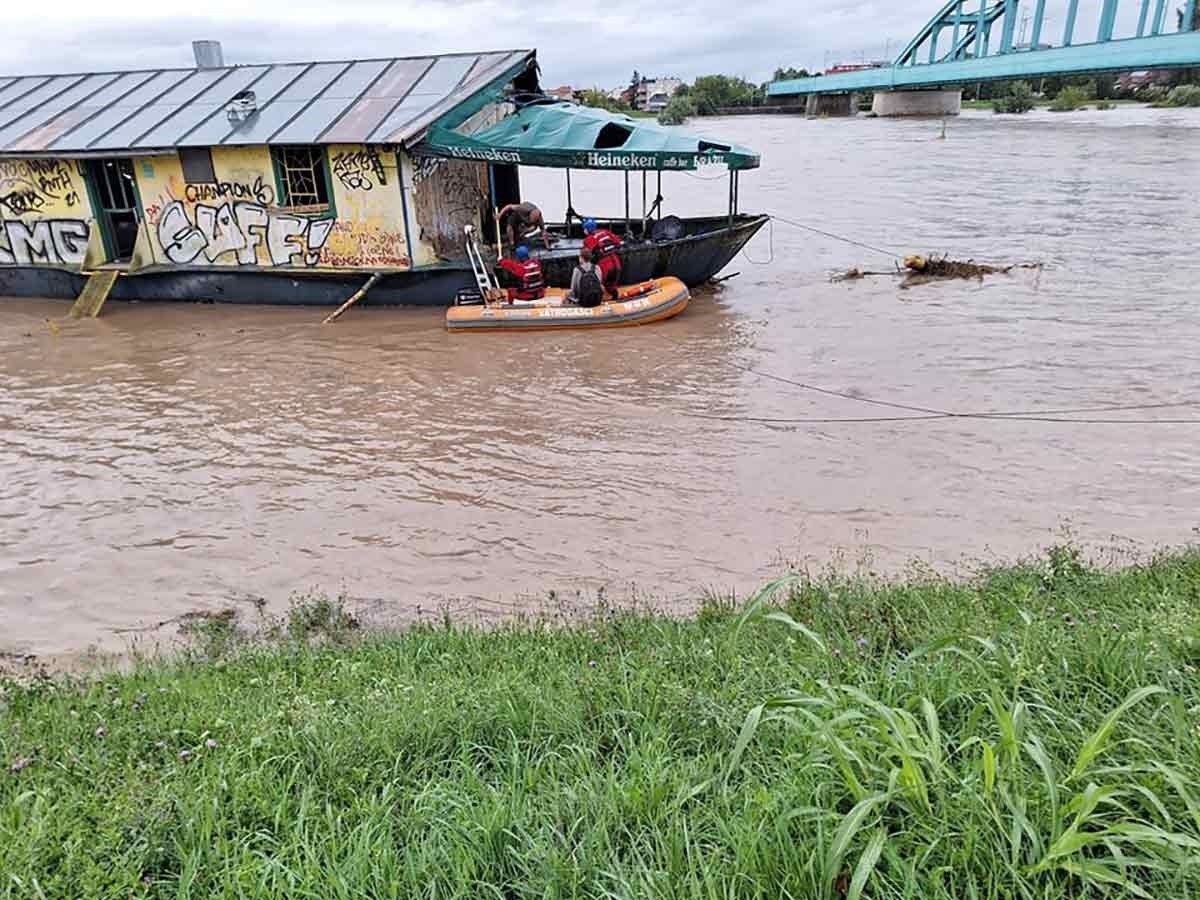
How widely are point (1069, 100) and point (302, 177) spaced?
284ft

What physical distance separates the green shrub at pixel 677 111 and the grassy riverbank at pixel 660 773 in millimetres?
→ 77245

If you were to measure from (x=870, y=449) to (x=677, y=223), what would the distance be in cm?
843

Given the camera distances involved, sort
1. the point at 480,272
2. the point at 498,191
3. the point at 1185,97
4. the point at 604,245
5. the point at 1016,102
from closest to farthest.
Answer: the point at 604,245
the point at 480,272
the point at 498,191
the point at 1185,97
the point at 1016,102

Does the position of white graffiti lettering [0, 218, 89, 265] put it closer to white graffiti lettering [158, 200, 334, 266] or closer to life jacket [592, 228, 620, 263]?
white graffiti lettering [158, 200, 334, 266]

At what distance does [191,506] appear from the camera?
27.2ft

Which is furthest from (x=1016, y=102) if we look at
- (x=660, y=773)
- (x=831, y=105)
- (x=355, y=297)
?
(x=660, y=773)

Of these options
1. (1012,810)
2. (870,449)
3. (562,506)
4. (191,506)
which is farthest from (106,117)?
(1012,810)

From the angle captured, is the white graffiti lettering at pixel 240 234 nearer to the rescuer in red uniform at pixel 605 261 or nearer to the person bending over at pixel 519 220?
the person bending over at pixel 519 220

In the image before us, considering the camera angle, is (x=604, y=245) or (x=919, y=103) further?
(x=919, y=103)

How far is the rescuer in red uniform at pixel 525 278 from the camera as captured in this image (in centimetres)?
1414

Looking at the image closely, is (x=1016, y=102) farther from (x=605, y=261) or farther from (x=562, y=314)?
(x=562, y=314)

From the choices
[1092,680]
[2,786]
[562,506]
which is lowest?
[562,506]

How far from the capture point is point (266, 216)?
51.1 feet

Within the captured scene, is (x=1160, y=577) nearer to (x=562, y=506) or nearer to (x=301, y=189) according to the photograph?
(x=562, y=506)
